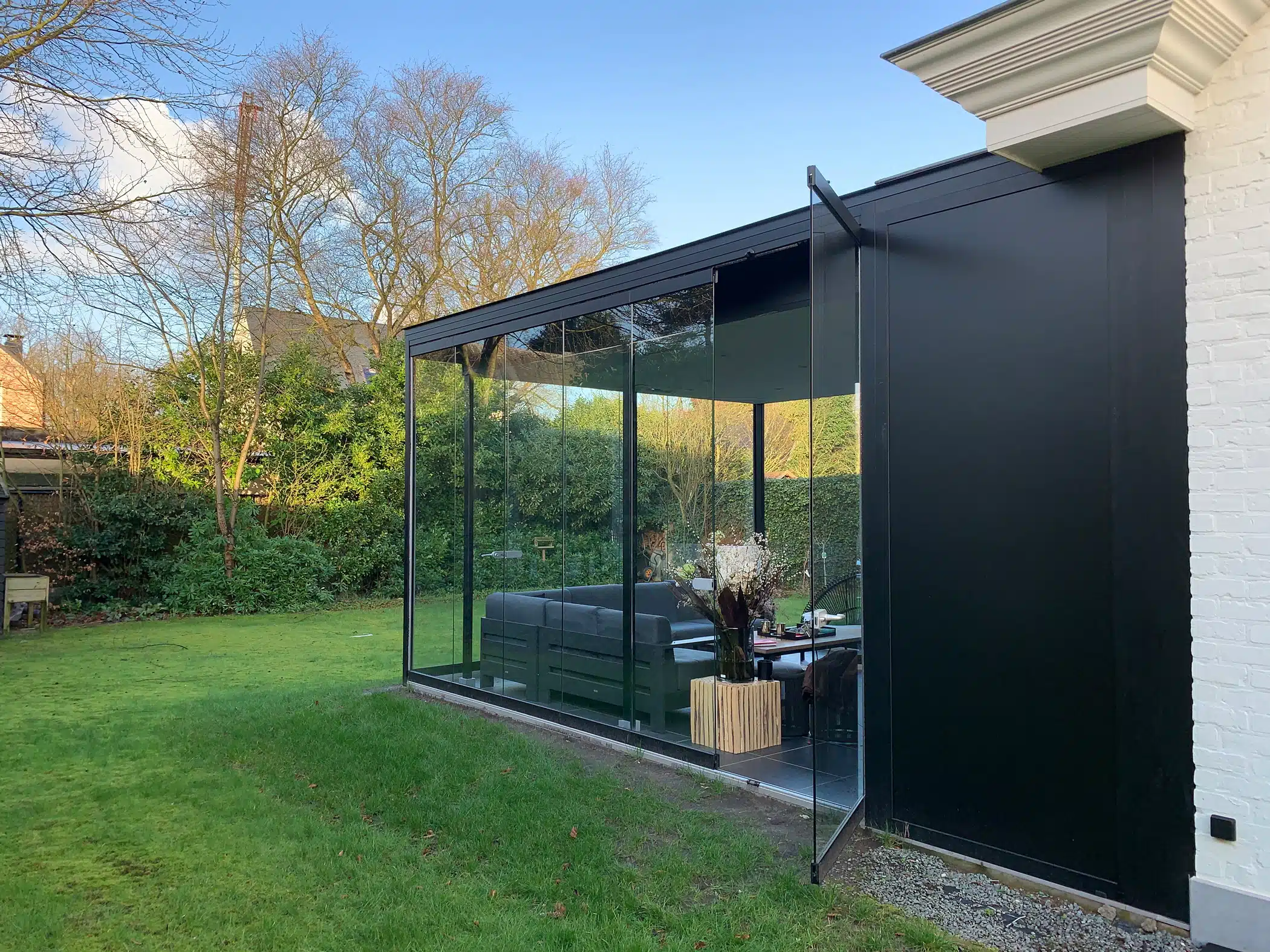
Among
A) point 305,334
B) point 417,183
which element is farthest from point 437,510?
point 417,183

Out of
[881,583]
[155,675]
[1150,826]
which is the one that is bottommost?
[155,675]

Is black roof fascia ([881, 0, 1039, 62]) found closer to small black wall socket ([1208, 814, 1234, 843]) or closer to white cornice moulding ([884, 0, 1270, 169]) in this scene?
white cornice moulding ([884, 0, 1270, 169])

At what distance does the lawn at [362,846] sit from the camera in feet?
10.6

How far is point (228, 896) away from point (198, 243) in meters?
11.7

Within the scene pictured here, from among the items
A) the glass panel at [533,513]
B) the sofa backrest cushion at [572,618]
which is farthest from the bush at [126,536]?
the sofa backrest cushion at [572,618]

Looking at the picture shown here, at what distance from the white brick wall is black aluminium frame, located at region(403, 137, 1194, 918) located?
0.06m

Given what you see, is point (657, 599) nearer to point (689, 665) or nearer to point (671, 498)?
point (689, 665)

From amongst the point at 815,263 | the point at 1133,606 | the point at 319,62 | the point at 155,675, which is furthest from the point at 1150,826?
the point at 319,62

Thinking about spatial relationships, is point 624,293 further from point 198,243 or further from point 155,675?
point 198,243

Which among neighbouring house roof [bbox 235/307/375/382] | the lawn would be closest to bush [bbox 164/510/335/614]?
neighbouring house roof [bbox 235/307/375/382]

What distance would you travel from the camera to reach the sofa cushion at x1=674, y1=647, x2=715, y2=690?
5496 mm

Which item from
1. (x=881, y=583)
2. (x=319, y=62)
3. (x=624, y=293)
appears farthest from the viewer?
(x=319, y=62)

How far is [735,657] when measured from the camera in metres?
5.41

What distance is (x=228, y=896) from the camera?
359cm
